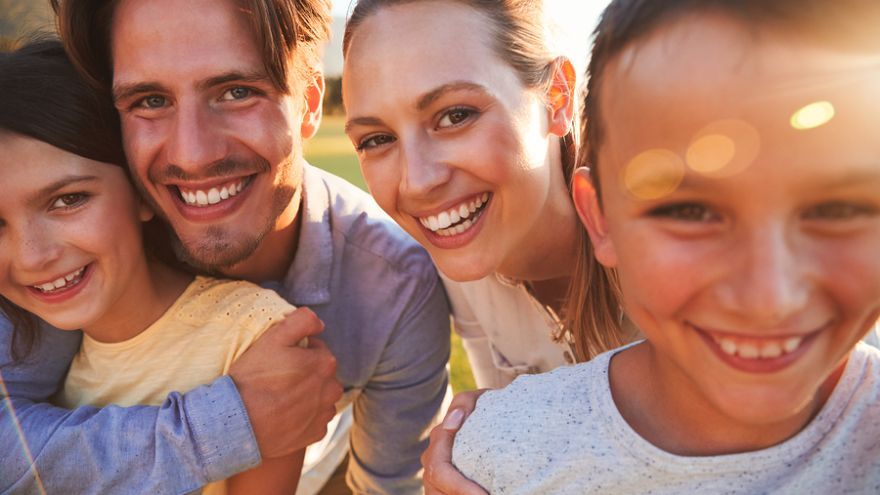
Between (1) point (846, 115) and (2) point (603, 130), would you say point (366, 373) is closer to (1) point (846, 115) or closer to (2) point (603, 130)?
(2) point (603, 130)

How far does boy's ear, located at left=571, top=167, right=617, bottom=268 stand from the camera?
4.67ft

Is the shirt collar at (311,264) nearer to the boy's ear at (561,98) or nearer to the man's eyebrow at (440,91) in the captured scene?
the man's eyebrow at (440,91)

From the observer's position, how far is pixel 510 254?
2537mm

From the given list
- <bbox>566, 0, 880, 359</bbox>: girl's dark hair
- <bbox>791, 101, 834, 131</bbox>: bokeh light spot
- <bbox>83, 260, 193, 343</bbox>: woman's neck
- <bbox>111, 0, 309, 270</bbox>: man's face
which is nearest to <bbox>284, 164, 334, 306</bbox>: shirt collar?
<bbox>111, 0, 309, 270</bbox>: man's face

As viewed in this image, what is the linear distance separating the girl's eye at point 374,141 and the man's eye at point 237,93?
0.51 meters

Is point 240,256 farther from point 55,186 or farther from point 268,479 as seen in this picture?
point 268,479

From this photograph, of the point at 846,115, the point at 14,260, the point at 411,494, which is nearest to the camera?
the point at 846,115

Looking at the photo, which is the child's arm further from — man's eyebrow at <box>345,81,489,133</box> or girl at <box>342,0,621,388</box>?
man's eyebrow at <box>345,81,489,133</box>

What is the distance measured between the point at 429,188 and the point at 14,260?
1282 mm

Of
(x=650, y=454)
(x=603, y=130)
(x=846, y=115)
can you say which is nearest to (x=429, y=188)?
(x=603, y=130)

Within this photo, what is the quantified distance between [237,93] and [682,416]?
1.76 metres

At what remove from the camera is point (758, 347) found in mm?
1195

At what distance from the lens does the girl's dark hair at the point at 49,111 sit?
2.21m

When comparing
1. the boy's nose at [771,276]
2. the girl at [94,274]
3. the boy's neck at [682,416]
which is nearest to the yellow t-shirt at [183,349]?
the girl at [94,274]
